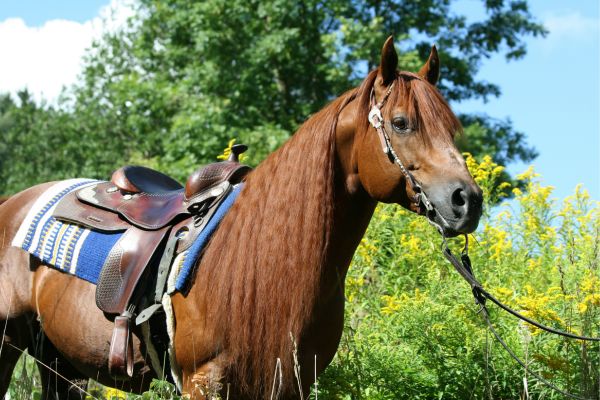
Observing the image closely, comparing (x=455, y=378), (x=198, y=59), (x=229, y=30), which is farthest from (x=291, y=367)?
(x=198, y=59)

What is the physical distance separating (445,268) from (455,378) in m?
0.83

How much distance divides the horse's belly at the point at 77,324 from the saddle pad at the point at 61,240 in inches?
2.9

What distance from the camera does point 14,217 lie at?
3922mm

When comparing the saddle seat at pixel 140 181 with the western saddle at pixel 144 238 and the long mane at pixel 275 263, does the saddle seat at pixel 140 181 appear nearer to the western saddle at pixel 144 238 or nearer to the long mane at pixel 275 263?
the western saddle at pixel 144 238

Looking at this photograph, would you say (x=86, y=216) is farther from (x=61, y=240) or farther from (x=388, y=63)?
(x=388, y=63)

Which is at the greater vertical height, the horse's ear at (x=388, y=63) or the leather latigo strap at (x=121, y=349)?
the horse's ear at (x=388, y=63)

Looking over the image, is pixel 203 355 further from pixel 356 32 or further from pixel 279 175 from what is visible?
pixel 356 32

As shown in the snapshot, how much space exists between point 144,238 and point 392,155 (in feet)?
3.83

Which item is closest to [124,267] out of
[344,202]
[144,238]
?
[144,238]

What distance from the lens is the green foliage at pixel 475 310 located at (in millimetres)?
3924

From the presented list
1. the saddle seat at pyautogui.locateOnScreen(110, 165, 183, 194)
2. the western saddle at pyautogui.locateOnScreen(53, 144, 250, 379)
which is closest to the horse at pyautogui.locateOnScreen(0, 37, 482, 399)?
the western saddle at pyautogui.locateOnScreen(53, 144, 250, 379)

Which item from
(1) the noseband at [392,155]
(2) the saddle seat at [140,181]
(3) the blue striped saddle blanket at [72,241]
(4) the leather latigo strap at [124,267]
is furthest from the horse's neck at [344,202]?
(2) the saddle seat at [140,181]

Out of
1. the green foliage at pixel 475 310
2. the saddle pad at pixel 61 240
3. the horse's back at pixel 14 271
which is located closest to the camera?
the saddle pad at pixel 61 240

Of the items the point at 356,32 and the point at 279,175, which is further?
the point at 356,32
